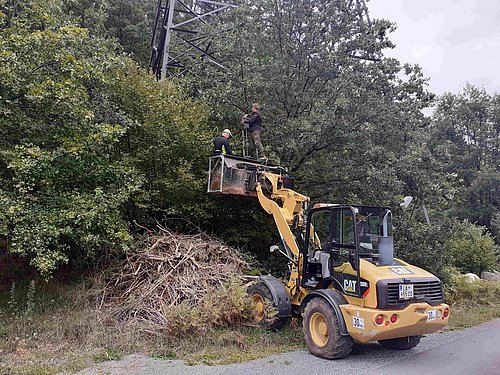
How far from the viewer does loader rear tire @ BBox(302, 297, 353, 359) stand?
261 inches

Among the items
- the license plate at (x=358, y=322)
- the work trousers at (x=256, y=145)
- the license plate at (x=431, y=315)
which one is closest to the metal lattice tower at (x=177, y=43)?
the work trousers at (x=256, y=145)

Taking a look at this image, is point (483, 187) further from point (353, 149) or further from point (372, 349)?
point (372, 349)

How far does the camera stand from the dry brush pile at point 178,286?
7.60 meters

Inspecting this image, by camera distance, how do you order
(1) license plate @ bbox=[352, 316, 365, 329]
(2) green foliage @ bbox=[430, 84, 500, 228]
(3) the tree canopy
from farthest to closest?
(2) green foliage @ bbox=[430, 84, 500, 228]
(3) the tree canopy
(1) license plate @ bbox=[352, 316, 365, 329]

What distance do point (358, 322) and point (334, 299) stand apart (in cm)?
57

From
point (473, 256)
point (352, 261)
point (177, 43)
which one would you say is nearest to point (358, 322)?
point (352, 261)

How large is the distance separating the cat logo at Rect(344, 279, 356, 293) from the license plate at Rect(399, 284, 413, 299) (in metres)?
0.67

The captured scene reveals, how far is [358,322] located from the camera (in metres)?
6.38

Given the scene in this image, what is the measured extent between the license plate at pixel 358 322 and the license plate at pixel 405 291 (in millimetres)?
683

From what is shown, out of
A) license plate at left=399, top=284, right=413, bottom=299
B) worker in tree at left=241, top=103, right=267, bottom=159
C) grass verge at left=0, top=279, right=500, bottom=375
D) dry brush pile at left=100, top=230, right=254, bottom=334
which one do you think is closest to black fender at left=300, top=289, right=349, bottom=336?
license plate at left=399, top=284, right=413, bottom=299

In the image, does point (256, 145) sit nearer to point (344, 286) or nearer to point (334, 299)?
point (344, 286)

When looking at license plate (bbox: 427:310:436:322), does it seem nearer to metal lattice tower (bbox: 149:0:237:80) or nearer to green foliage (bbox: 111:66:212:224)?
green foliage (bbox: 111:66:212:224)

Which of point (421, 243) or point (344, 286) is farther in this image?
point (421, 243)

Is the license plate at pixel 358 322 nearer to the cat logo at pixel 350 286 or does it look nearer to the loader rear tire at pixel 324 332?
the loader rear tire at pixel 324 332
